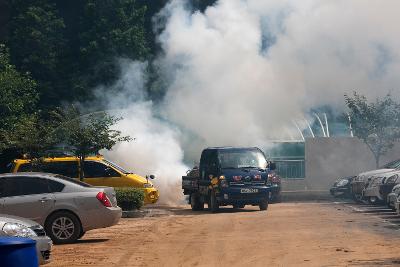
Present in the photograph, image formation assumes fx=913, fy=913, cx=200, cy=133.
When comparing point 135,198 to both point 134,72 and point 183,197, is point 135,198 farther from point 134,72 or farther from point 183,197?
point 134,72

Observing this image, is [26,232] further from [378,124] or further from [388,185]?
[378,124]

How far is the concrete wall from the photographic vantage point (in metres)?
46.2

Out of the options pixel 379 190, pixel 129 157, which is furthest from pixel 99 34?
pixel 379 190

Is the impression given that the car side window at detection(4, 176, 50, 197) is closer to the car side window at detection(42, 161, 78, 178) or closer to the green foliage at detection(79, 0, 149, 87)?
the car side window at detection(42, 161, 78, 178)

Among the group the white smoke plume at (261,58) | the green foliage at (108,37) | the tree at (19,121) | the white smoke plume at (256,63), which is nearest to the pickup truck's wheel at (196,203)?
the tree at (19,121)

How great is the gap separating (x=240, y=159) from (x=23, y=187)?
37.3 ft

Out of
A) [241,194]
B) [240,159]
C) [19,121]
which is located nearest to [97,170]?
[240,159]

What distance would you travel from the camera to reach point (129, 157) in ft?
125

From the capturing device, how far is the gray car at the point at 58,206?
18094mm

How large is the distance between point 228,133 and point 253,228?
80.4 ft

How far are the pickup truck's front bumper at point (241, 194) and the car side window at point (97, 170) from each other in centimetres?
427

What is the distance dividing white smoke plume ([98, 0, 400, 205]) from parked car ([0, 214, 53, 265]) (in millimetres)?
26874

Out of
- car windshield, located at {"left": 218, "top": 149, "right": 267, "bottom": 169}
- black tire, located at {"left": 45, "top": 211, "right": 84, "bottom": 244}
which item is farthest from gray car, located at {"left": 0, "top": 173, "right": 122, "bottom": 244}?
car windshield, located at {"left": 218, "top": 149, "right": 267, "bottom": 169}

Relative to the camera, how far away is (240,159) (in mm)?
28641
